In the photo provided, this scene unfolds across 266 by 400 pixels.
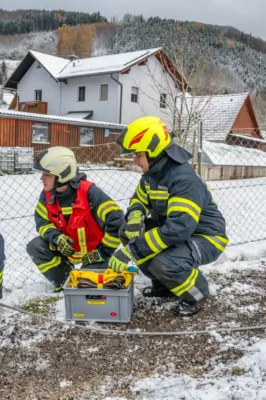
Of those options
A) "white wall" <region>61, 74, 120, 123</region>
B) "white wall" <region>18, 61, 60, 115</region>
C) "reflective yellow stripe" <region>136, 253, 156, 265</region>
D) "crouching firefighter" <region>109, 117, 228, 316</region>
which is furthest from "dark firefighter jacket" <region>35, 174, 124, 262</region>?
"white wall" <region>18, 61, 60, 115</region>

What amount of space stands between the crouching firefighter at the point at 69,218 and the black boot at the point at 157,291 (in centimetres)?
42

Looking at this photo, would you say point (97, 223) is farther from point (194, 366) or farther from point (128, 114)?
point (128, 114)

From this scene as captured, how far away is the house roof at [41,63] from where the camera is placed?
1132 inches

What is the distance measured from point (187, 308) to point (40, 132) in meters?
20.0

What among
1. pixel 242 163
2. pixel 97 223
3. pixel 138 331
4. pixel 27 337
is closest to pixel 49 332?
pixel 27 337

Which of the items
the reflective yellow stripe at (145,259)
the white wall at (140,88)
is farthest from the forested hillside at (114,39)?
the reflective yellow stripe at (145,259)

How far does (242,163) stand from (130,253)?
14491mm

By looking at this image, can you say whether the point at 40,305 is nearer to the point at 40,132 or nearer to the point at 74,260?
the point at 74,260

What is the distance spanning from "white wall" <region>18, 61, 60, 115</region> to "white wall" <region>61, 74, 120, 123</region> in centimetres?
60

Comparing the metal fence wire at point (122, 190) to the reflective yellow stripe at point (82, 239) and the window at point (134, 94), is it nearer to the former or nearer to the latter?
the reflective yellow stripe at point (82, 239)

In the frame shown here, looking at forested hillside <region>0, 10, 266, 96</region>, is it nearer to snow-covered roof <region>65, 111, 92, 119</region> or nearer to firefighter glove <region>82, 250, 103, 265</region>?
snow-covered roof <region>65, 111, 92, 119</region>

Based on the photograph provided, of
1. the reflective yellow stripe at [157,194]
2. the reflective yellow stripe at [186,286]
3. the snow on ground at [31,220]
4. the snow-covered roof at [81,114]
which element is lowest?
the snow on ground at [31,220]

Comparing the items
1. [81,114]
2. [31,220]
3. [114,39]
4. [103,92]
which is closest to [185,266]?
[31,220]

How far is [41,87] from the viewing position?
29766 mm
